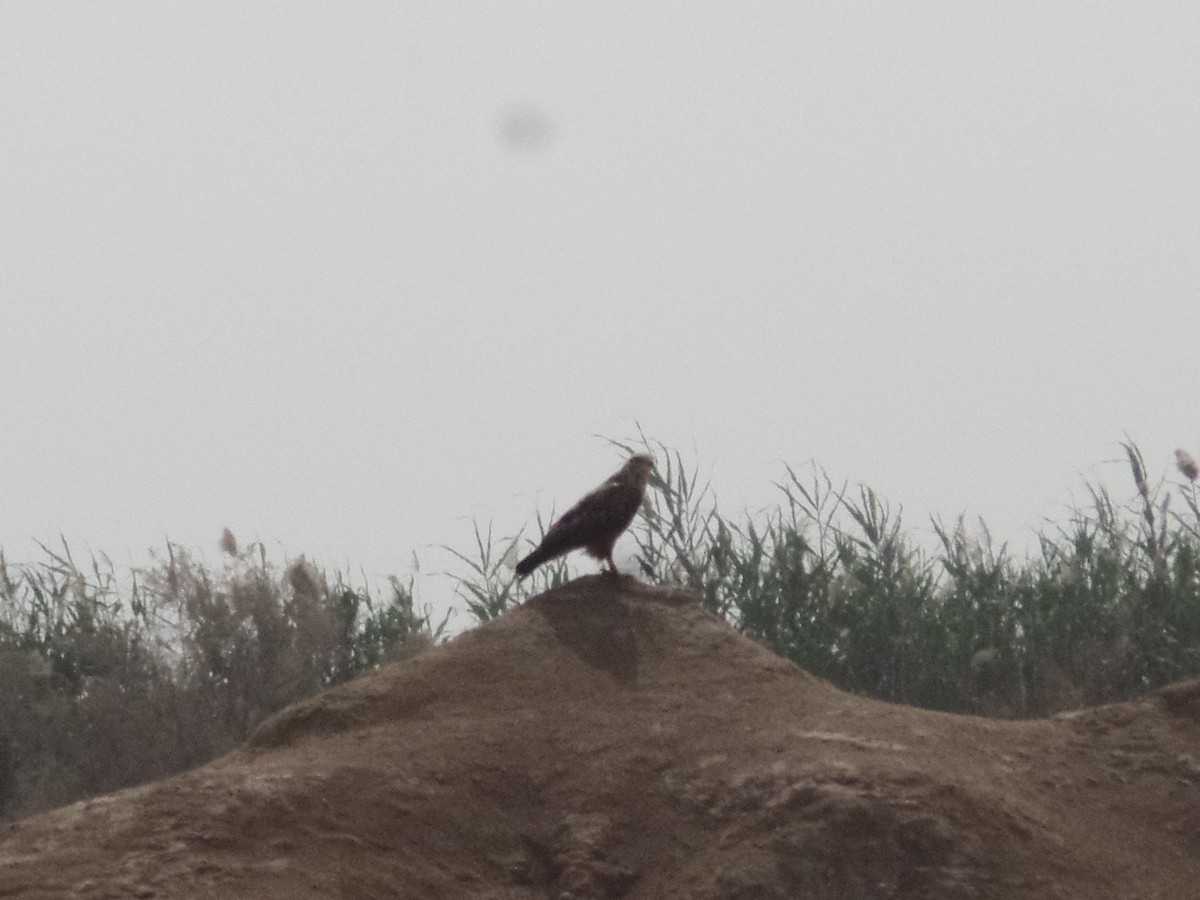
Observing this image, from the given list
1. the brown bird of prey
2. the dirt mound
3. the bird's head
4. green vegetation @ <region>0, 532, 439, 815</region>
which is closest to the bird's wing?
the brown bird of prey

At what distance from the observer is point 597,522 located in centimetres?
842

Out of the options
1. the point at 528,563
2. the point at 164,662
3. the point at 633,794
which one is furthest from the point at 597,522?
the point at 164,662

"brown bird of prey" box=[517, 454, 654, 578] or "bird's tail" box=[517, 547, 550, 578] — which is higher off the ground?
"brown bird of prey" box=[517, 454, 654, 578]

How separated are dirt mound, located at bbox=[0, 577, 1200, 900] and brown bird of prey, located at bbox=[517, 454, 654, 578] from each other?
2.22 ft

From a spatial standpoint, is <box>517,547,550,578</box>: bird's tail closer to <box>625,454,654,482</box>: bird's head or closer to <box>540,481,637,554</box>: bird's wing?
<box>540,481,637,554</box>: bird's wing

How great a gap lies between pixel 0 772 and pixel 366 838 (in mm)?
7208

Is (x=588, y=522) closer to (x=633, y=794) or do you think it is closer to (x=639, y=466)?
(x=639, y=466)

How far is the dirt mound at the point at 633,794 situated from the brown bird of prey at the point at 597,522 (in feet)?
2.22

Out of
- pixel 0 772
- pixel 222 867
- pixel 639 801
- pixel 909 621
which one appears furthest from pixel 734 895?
pixel 0 772

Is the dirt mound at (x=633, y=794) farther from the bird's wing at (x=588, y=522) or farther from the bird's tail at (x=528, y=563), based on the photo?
the bird's wing at (x=588, y=522)

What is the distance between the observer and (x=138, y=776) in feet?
39.9

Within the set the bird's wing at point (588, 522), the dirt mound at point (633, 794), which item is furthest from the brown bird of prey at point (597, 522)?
the dirt mound at point (633, 794)

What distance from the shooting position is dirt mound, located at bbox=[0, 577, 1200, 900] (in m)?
5.96

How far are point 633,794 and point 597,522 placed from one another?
2.13m
